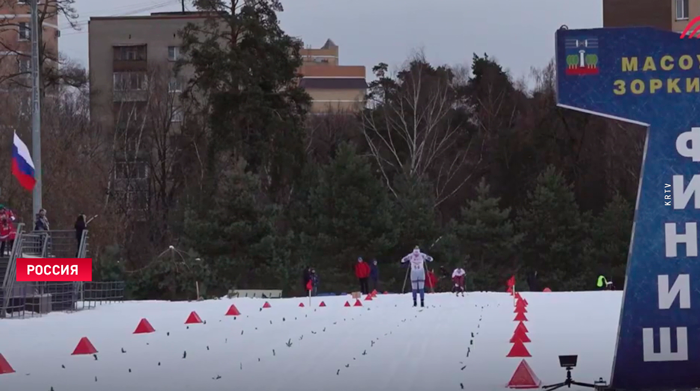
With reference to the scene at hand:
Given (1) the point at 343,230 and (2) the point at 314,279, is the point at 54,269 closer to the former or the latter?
(2) the point at 314,279

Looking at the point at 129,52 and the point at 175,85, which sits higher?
the point at 129,52

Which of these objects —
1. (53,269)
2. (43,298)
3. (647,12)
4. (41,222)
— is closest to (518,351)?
(43,298)

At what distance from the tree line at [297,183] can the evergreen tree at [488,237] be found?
104 millimetres

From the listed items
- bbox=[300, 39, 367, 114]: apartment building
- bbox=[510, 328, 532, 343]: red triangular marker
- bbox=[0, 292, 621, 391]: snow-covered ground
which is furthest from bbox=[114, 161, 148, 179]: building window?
bbox=[510, 328, 532, 343]: red triangular marker

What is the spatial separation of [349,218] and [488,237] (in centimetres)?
814

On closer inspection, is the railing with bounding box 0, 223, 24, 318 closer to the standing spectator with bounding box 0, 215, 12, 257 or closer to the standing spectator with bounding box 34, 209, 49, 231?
the standing spectator with bounding box 0, 215, 12, 257

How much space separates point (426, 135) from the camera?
7919cm

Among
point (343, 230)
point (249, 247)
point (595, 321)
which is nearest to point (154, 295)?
point (249, 247)

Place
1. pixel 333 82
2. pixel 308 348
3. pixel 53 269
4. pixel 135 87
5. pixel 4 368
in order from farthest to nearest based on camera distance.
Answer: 1. pixel 333 82
2. pixel 135 87
3. pixel 53 269
4. pixel 308 348
5. pixel 4 368

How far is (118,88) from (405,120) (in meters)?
19.6

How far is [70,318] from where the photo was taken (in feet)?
109

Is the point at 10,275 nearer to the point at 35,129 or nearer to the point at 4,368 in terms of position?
the point at 35,129

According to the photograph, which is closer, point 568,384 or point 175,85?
point 568,384

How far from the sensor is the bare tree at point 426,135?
80.8 m
